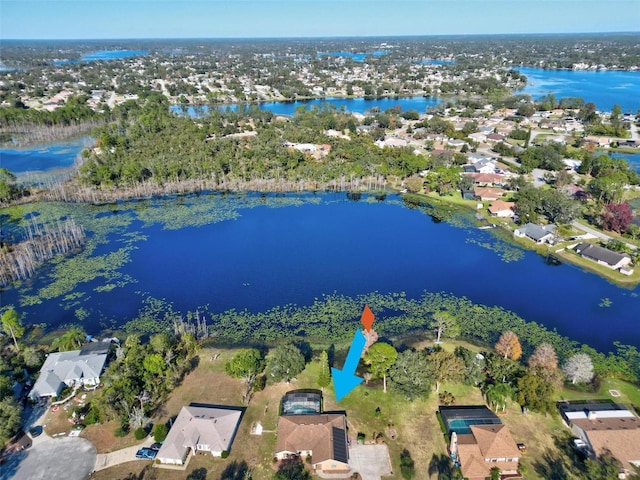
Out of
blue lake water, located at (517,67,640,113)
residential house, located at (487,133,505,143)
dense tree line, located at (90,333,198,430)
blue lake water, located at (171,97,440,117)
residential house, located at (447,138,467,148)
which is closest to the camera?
dense tree line, located at (90,333,198,430)

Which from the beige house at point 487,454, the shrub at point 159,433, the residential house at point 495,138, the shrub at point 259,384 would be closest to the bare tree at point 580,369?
the beige house at point 487,454

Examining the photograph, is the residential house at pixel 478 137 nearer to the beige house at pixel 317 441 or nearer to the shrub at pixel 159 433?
the beige house at pixel 317 441

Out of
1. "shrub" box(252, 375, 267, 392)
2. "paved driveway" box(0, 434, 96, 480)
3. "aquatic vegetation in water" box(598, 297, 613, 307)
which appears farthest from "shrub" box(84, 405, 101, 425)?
"aquatic vegetation in water" box(598, 297, 613, 307)

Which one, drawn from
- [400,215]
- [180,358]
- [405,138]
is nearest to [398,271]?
[400,215]

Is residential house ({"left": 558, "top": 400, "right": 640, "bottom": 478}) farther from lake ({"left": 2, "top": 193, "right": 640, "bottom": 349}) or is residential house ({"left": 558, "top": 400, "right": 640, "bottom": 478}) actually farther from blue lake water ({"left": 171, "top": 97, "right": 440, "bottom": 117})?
blue lake water ({"left": 171, "top": 97, "right": 440, "bottom": 117})

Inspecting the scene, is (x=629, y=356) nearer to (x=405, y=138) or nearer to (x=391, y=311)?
(x=391, y=311)

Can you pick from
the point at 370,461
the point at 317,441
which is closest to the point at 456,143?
the point at 370,461

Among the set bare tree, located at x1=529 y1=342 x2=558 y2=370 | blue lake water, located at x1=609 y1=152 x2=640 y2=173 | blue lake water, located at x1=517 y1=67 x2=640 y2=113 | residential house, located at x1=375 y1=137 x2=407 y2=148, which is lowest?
bare tree, located at x1=529 y1=342 x2=558 y2=370
